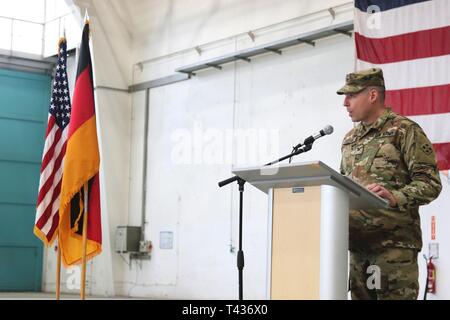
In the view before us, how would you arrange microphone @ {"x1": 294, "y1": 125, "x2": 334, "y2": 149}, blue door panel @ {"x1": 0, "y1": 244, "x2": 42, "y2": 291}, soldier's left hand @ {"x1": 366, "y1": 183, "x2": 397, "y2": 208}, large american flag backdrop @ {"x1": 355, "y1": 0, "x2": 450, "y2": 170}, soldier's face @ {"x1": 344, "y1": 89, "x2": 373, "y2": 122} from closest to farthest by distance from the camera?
1. soldier's left hand @ {"x1": 366, "y1": 183, "x2": 397, "y2": 208}
2. soldier's face @ {"x1": 344, "y1": 89, "x2": 373, "y2": 122}
3. microphone @ {"x1": 294, "y1": 125, "x2": 334, "y2": 149}
4. large american flag backdrop @ {"x1": 355, "y1": 0, "x2": 450, "y2": 170}
5. blue door panel @ {"x1": 0, "y1": 244, "x2": 42, "y2": 291}

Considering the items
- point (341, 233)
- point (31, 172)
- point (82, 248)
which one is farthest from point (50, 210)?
point (31, 172)

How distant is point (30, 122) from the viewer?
1095 cm

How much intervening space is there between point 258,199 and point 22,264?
15.4 ft

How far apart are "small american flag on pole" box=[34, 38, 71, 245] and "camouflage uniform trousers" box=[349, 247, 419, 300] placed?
3.05 m

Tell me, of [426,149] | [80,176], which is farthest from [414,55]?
[426,149]

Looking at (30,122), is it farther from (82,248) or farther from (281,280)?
(281,280)

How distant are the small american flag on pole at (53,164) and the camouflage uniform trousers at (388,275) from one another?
10.0 ft

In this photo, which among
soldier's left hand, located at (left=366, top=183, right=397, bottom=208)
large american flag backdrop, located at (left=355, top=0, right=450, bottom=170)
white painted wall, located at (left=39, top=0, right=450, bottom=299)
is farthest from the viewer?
white painted wall, located at (left=39, top=0, right=450, bottom=299)

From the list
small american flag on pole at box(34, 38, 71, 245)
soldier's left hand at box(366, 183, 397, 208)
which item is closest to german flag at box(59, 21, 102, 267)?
small american flag on pole at box(34, 38, 71, 245)

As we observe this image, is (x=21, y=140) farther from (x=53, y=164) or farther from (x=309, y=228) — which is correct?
(x=309, y=228)

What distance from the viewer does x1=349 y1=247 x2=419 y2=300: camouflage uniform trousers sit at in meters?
2.63

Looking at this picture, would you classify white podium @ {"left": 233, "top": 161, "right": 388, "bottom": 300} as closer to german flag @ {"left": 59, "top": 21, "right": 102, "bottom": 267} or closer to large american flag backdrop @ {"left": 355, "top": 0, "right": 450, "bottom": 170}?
german flag @ {"left": 59, "top": 21, "right": 102, "bottom": 267}

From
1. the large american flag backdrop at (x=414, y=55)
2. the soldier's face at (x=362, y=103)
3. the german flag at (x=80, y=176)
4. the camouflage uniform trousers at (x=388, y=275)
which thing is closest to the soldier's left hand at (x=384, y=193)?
the camouflage uniform trousers at (x=388, y=275)

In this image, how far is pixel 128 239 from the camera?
9.24 m
